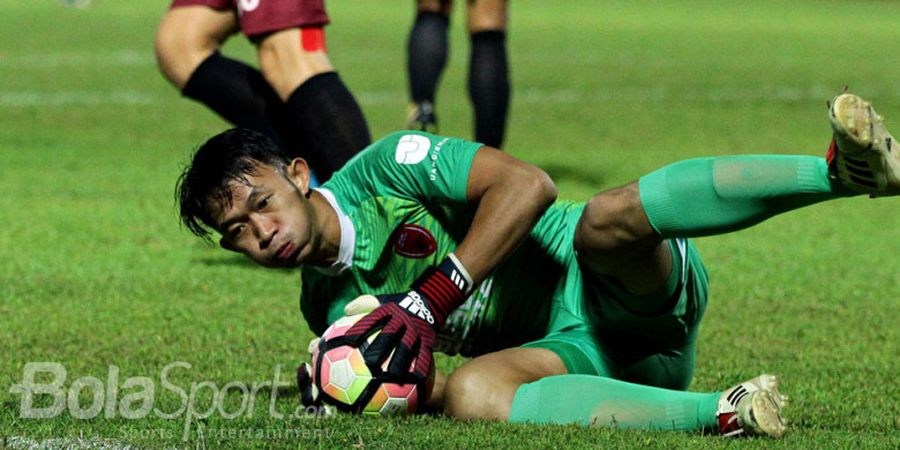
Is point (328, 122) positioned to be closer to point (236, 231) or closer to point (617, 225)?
point (236, 231)

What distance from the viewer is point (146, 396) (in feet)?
12.4

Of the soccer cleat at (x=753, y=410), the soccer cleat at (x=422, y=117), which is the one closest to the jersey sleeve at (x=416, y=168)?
the soccer cleat at (x=753, y=410)

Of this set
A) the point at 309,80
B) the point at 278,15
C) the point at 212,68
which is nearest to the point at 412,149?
the point at 309,80

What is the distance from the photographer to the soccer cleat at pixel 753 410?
10.6ft

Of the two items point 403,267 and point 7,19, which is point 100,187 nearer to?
point 403,267

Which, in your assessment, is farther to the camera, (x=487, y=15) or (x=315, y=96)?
(x=487, y=15)

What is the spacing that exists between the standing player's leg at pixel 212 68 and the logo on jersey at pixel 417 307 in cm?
206

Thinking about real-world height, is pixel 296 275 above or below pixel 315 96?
below

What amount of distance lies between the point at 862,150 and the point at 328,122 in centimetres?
247

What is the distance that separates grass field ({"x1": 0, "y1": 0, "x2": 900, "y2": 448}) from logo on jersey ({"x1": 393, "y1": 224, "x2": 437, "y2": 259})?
457 millimetres

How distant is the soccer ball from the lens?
343 centimetres

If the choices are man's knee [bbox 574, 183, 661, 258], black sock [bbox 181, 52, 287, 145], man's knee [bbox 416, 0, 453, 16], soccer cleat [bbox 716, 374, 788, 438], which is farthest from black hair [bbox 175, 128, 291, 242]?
man's knee [bbox 416, 0, 453, 16]

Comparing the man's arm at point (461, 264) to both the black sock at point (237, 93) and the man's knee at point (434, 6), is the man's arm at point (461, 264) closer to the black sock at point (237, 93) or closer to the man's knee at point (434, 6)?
the black sock at point (237, 93)

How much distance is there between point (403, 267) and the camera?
3.83m
